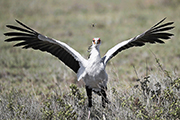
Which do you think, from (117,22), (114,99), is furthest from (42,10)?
(114,99)

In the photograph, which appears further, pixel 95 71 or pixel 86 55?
pixel 86 55

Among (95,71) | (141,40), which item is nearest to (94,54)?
(95,71)

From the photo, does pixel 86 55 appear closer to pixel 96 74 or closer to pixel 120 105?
pixel 96 74

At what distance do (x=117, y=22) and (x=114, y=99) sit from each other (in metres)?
10.1

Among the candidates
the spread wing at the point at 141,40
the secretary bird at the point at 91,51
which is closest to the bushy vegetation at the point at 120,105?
the secretary bird at the point at 91,51

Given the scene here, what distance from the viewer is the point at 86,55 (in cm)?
816

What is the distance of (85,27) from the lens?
497 inches

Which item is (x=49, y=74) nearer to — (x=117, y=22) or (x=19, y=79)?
(x=19, y=79)

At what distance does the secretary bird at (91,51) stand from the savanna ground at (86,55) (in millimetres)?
205

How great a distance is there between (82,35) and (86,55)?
11.5 feet

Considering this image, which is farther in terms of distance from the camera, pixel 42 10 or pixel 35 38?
pixel 42 10

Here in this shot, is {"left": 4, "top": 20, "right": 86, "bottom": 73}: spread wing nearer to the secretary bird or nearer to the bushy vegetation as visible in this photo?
the secretary bird

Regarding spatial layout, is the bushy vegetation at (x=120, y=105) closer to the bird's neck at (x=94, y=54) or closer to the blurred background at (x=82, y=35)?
the blurred background at (x=82, y=35)

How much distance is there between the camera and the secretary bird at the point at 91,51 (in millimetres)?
3857
